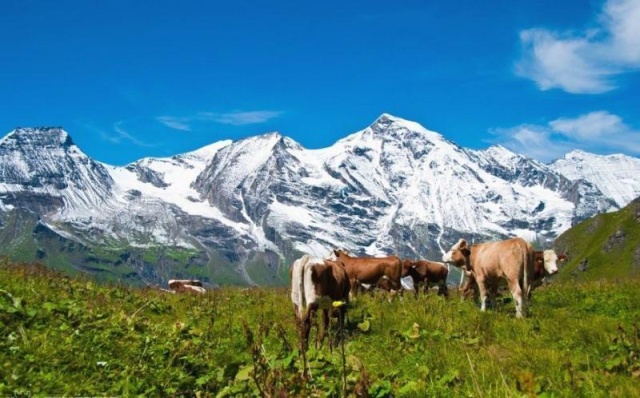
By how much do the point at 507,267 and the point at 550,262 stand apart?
179 inches

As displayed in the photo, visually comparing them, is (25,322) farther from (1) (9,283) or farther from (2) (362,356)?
(2) (362,356)

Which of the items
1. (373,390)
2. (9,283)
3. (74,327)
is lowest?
(373,390)

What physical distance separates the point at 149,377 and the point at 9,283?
6470 millimetres

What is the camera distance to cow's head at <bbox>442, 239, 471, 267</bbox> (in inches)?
855

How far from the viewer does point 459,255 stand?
881 inches

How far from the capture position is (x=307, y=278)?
14828 millimetres

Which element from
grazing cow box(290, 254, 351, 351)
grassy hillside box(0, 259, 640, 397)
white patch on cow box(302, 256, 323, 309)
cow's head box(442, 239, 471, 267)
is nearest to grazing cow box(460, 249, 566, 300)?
cow's head box(442, 239, 471, 267)

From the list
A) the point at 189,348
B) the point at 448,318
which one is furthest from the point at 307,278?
the point at 189,348

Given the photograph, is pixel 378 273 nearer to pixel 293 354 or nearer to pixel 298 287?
pixel 298 287

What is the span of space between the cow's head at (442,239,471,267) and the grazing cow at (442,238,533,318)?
1.41 metres

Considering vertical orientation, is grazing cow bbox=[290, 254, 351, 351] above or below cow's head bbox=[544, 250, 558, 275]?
below

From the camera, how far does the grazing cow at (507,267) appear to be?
16797 mm

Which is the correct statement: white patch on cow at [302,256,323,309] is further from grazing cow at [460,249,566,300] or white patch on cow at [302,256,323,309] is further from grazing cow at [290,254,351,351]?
grazing cow at [460,249,566,300]

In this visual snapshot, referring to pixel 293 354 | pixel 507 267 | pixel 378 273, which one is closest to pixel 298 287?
pixel 507 267
